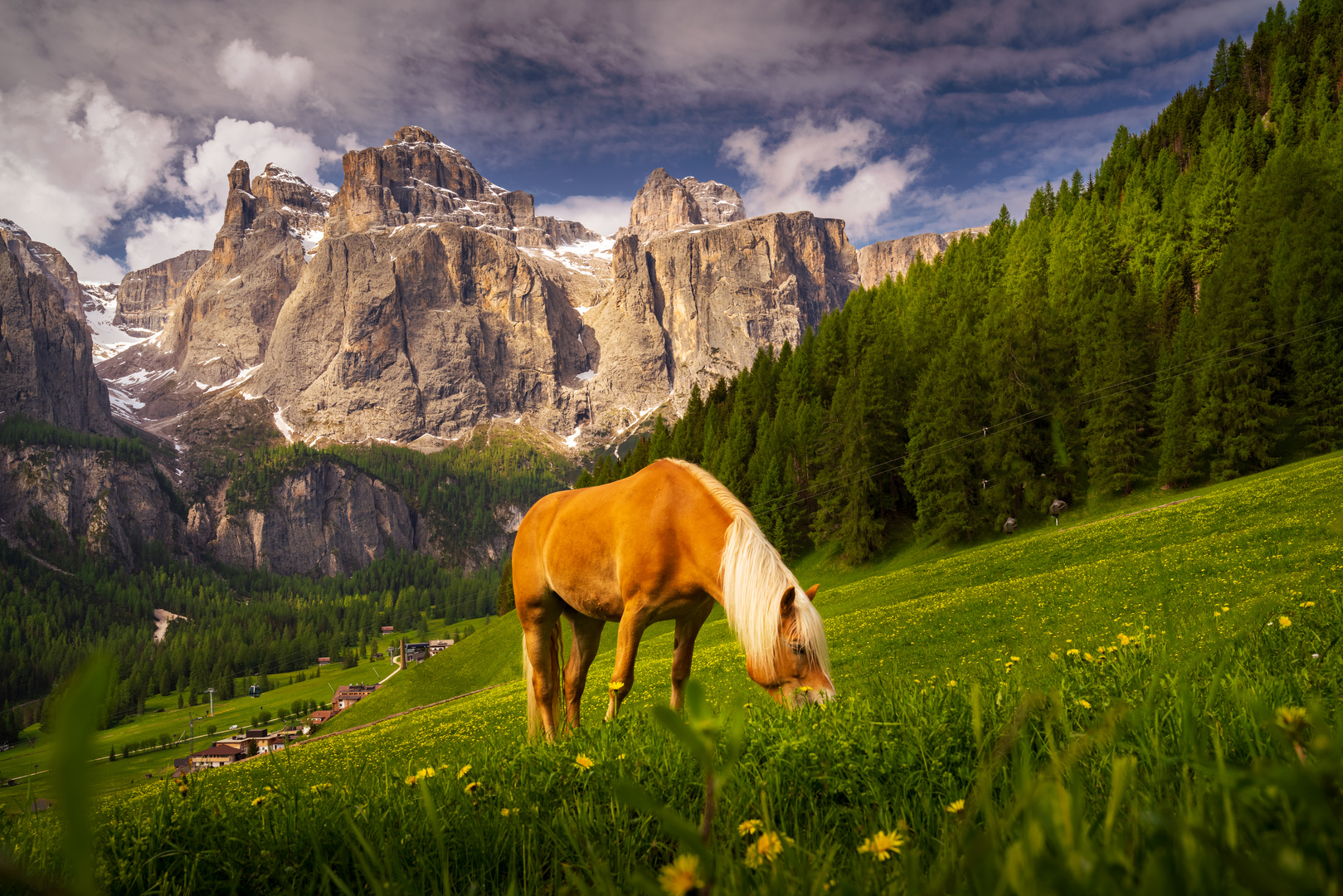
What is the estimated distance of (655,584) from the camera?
676 cm

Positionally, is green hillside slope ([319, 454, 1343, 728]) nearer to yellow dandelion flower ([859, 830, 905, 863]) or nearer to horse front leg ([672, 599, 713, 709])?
horse front leg ([672, 599, 713, 709])

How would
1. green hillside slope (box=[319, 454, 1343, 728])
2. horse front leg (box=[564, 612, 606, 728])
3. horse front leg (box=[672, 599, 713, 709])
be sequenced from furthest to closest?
green hillside slope (box=[319, 454, 1343, 728]) → horse front leg (box=[564, 612, 606, 728]) → horse front leg (box=[672, 599, 713, 709])

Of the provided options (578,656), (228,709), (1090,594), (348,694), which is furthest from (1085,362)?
(228,709)

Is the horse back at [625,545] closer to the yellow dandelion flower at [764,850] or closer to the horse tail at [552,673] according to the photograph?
the horse tail at [552,673]

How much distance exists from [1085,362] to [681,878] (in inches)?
2131

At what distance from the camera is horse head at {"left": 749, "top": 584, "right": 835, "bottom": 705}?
5316 mm

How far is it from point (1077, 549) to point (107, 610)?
216451 mm

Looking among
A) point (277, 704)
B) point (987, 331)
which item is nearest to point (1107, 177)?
point (987, 331)

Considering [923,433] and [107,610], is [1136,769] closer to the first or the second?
[923,433]

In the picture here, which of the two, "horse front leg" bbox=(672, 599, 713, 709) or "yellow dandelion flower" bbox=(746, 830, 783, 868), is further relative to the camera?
"horse front leg" bbox=(672, 599, 713, 709)


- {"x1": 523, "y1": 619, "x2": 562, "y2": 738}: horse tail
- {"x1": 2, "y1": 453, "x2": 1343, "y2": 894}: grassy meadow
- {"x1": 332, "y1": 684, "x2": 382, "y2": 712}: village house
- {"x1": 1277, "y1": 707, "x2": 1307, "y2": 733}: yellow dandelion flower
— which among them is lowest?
{"x1": 332, "y1": 684, "x2": 382, "y2": 712}: village house

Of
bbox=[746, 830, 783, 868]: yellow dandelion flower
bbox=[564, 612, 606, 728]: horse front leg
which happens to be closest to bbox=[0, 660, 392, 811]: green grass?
bbox=[564, 612, 606, 728]: horse front leg

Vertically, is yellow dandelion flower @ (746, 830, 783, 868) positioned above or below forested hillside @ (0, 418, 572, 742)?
above

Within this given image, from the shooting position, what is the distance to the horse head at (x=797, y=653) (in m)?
5.32
